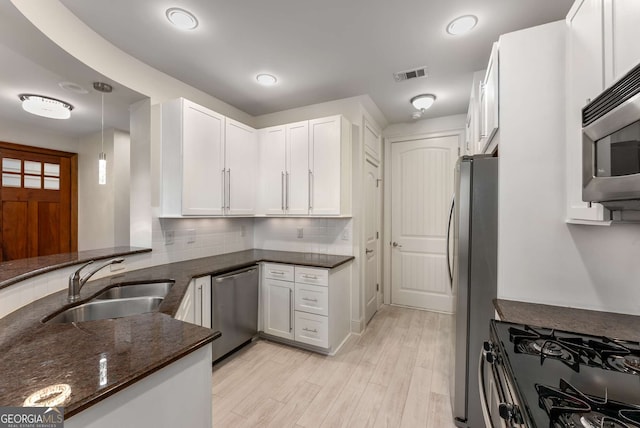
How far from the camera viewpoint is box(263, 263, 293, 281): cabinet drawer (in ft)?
9.04

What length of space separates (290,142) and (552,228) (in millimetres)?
2433

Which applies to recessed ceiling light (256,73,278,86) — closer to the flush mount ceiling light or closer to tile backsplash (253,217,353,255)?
tile backsplash (253,217,353,255)

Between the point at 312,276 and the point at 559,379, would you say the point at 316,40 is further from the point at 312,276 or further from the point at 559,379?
the point at 559,379

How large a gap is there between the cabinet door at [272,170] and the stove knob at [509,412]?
2553 millimetres

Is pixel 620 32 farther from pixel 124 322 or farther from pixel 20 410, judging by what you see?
pixel 124 322

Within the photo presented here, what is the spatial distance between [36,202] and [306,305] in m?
4.35

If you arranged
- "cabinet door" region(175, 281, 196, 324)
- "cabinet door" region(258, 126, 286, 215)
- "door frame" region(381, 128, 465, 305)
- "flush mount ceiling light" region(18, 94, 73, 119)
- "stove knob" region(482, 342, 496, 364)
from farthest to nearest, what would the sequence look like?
"door frame" region(381, 128, 465, 305), "cabinet door" region(258, 126, 286, 215), "flush mount ceiling light" region(18, 94, 73, 119), "cabinet door" region(175, 281, 196, 324), "stove knob" region(482, 342, 496, 364)

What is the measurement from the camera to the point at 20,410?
634 mm

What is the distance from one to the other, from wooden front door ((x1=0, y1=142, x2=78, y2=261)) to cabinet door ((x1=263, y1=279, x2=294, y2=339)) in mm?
3747

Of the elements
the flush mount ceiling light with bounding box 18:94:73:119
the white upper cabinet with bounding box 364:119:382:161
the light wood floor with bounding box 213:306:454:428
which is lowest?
the light wood floor with bounding box 213:306:454:428

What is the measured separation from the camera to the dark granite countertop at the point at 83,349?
0.72m

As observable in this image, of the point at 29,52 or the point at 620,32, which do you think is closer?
the point at 620,32

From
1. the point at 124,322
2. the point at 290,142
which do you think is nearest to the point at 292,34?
the point at 290,142

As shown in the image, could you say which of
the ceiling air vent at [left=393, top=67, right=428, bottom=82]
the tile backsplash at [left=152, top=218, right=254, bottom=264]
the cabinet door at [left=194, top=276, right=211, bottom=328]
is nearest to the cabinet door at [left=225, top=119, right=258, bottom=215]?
the tile backsplash at [left=152, top=218, right=254, bottom=264]
